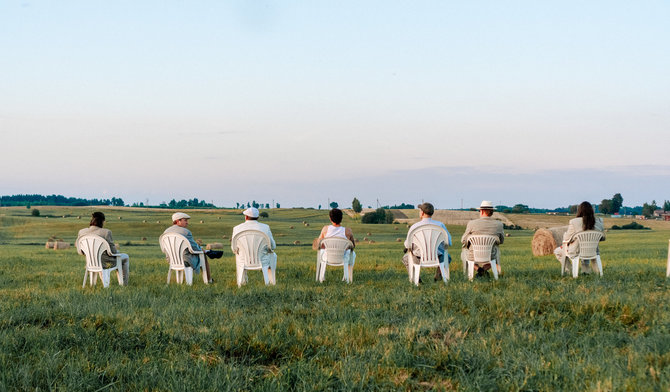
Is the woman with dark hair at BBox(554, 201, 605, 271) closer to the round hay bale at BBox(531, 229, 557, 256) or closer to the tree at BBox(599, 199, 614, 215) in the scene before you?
the round hay bale at BBox(531, 229, 557, 256)

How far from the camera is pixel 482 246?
11.4 meters

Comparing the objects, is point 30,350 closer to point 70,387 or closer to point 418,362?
point 70,387

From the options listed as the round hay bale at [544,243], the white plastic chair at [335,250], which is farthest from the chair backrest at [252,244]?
→ the round hay bale at [544,243]

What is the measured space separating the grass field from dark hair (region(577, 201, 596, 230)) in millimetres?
2220

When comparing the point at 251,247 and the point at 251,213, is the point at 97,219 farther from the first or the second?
the point at 251,247

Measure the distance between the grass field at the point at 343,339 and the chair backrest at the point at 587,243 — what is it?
6.91 ft

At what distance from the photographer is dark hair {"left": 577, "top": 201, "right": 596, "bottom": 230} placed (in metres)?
11.7

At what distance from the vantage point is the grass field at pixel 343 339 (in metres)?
4.61

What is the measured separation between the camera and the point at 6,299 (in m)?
8.99

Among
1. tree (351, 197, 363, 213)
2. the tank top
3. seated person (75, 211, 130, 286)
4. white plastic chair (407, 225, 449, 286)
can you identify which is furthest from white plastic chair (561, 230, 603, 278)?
tree (351, 197, 363, 213)

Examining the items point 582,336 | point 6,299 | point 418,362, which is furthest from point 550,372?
point 6,299

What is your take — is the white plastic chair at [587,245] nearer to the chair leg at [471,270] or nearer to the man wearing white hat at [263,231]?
the chair leg at [471,270]

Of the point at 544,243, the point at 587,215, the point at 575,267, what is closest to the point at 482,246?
the point at 575,267

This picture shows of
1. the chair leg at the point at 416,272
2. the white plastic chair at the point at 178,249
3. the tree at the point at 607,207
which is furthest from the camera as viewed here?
the tree at the point at 607,207
